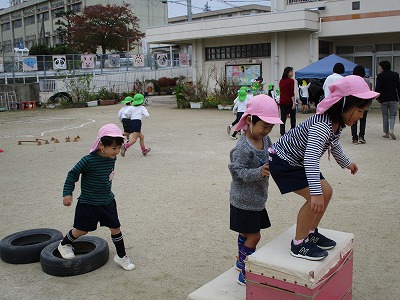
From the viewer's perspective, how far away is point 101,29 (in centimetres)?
4650

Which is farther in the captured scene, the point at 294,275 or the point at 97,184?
the point at 97,184

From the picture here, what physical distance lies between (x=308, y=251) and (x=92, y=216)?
200 cm

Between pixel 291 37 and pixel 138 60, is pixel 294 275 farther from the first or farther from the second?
pixel 138 60

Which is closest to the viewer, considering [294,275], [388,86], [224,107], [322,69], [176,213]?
[294,275]

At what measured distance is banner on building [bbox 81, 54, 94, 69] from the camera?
31.0 meters

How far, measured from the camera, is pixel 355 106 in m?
3.12

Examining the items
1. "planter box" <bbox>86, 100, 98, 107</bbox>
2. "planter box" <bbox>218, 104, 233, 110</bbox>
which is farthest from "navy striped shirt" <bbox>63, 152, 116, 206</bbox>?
"planter box" <bbox>86, 100, 98, 107</bbox>

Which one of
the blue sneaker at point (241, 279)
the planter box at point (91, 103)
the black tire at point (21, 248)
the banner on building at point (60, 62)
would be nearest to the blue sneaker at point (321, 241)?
the blue sneaker at point (241, 279)

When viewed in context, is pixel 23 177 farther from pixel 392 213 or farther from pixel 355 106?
pixel 355 106

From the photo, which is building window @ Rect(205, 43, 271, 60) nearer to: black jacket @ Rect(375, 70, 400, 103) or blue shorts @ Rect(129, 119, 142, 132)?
black jacket @ Rect(375, 70, 400, 103)

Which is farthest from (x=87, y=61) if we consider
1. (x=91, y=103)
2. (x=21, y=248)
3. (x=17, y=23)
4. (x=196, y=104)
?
(x=17, y=23)

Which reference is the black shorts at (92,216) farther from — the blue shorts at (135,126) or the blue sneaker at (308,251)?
the blue shorts at (135,126)

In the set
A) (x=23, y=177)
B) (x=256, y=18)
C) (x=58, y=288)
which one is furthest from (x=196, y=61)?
(x=58, y=288)

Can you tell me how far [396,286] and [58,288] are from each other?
9.30ft
